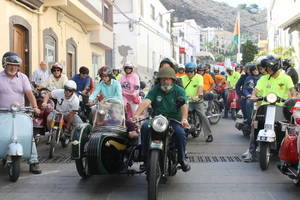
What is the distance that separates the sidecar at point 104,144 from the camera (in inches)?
227

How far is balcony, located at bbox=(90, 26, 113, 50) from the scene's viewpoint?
22.2 m

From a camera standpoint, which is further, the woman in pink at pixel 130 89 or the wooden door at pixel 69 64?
the wooden door at pixel 69 64

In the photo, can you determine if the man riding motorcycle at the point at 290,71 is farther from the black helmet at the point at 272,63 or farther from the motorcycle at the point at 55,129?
the motorcycle at the point at 55,129

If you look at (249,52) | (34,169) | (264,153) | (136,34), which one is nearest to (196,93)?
(264,153)

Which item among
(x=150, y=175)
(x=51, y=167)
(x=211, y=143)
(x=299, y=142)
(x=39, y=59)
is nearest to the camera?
(x=150, y=175)

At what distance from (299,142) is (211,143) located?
466 centimetres

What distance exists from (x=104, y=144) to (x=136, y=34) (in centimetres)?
2847

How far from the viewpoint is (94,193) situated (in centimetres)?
582

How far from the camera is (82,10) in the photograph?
58.4ft

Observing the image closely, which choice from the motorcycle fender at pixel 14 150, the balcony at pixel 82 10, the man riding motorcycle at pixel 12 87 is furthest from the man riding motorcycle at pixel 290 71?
the balcony at pixel 82 10

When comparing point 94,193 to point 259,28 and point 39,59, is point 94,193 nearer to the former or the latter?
point 39,59

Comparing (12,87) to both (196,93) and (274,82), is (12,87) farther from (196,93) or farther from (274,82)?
(196,93)

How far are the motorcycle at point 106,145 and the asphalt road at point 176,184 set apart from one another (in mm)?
267

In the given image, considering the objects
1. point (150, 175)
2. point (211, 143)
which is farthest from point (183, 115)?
point (211, 143)
